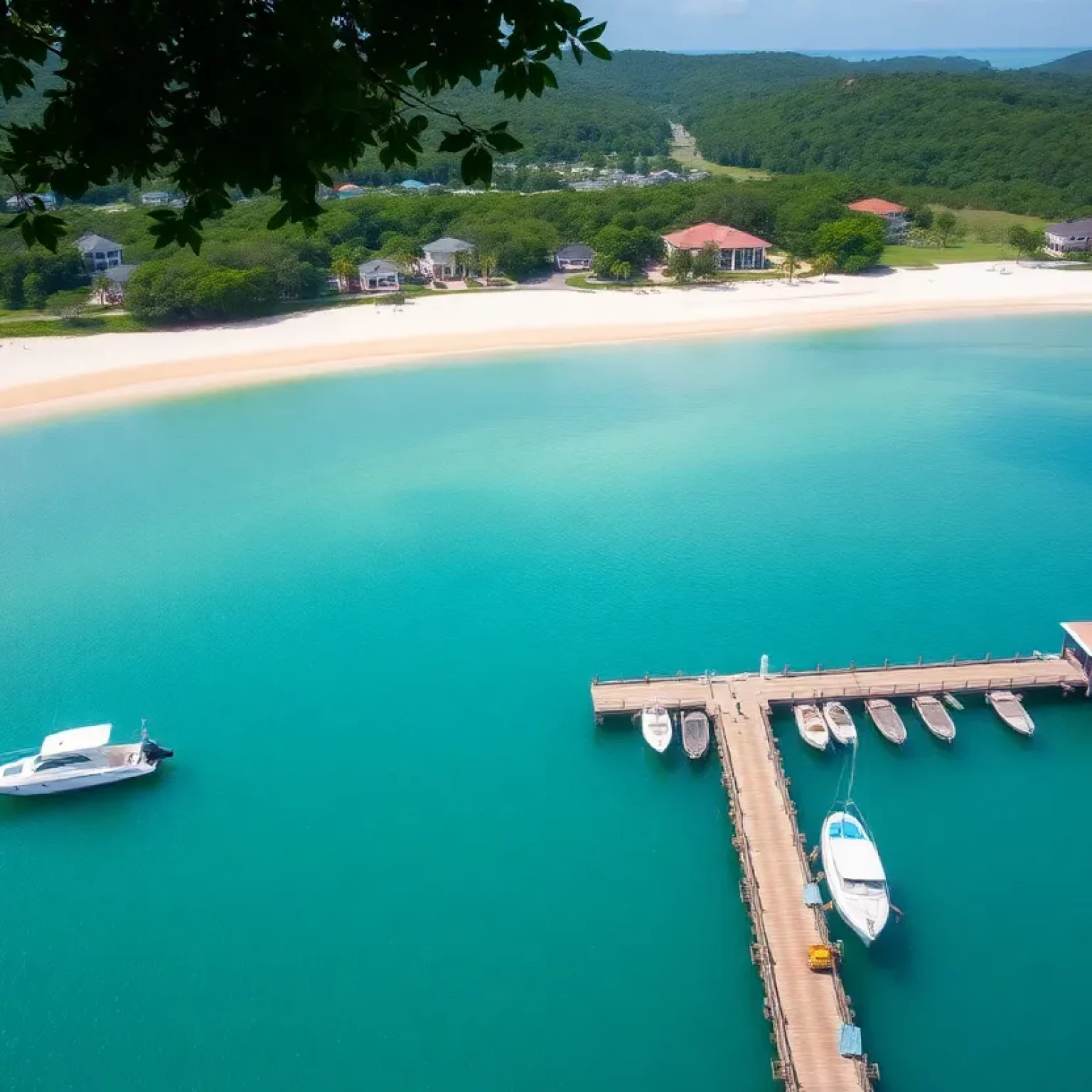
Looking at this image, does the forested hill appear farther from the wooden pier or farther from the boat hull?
the boat hull

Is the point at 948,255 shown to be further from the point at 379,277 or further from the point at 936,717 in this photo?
the point at 936,717

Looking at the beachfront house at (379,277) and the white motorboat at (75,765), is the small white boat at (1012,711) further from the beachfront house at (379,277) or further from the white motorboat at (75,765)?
the beachfront house at (379,277)

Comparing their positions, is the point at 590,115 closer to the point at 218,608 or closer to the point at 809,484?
the point at 809,484

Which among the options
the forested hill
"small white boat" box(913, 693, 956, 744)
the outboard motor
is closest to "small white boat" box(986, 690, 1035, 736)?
"small white boat" box(913, 693, 956, 744)

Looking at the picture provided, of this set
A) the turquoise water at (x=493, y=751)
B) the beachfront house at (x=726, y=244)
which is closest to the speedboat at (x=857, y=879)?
the turquoise water at (x=493, y=751)

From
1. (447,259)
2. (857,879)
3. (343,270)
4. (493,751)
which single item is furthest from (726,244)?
(857,879)
